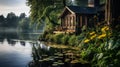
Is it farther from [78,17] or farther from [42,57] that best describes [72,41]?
[42,57]

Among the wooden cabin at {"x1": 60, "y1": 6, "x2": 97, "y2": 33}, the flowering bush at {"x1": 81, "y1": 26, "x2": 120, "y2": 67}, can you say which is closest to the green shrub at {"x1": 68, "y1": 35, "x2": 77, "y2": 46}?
the wooden cabin at {"x1": 60, "y1": 6, "x2": 97, "y2": 33}

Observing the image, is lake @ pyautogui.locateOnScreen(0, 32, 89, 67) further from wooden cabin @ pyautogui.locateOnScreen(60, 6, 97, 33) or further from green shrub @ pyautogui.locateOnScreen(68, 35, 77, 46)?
wooden cabin @ pyautogui.locateOnScreen(60, 6, 97, 33)

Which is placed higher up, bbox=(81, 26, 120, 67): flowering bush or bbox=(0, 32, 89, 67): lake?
bbox=(81, 26, 120, 67): flowering bush

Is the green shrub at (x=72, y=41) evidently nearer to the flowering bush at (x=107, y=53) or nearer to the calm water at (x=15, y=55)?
the calm water at (x=15, y=55)

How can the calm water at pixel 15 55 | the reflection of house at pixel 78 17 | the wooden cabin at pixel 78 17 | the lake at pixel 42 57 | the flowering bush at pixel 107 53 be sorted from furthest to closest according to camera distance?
1. the wooden cabin at pixel 78 17
2. the reflection of house at pixel 78 17
3. the calm water at pixel 15 55
4. the lake at pixel 42 57
5. the flowering bush at pixel 107 53

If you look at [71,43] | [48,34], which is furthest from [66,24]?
[71,43]

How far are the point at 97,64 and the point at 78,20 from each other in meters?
28.2

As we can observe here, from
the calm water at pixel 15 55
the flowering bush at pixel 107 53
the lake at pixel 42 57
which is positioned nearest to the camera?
the flowering bush at pixel 107 53

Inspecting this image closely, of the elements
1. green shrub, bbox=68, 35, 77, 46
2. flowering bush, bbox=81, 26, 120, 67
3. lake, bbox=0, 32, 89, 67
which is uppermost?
flowering bush, bbox=81, 26, 120, 67

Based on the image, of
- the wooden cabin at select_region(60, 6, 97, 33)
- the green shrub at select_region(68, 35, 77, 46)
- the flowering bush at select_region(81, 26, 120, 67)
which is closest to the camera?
the flowering bush at select_region(81, 26, 120, 67)

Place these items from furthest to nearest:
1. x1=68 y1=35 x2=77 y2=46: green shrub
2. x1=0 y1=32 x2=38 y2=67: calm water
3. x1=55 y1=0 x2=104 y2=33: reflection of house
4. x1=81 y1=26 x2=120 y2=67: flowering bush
Result: x1=55 y1=0 x2=104 y2=33: reflection of house → x1=68 y1=35 x2=77 y2=46: green shrub → x1=0 y1=32 x2=38 y2=67: calm water → x1=81 y1=26 x2=120 y2=67: flowering bush

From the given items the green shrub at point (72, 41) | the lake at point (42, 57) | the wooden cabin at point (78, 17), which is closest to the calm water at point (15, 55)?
the lake at point (42, 57)

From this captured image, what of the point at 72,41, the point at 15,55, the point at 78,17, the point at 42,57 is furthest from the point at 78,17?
the point at 42,57

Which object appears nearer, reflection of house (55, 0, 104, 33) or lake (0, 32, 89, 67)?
lake (0, 32, 89, 67)
